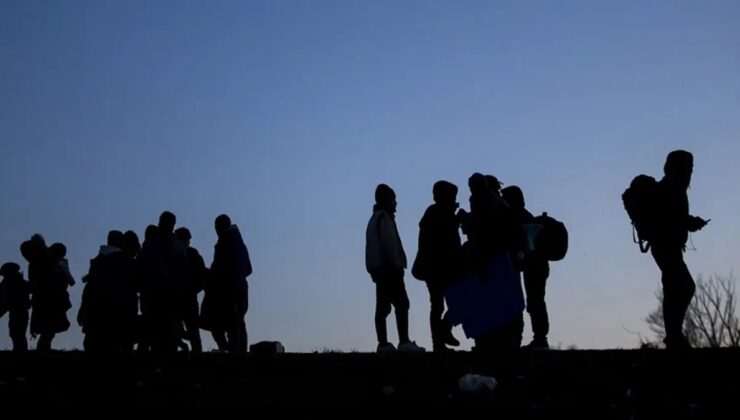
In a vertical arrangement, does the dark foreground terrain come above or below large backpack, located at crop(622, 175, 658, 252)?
below

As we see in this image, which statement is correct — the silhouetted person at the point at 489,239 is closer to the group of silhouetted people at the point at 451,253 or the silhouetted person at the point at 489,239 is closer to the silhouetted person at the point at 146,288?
the group of silhouetted people at the point at 451,253

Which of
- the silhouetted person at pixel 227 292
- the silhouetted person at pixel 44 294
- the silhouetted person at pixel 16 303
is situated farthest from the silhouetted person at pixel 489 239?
the silhouetted person at pixel 16 303

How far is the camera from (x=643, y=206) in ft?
40.7

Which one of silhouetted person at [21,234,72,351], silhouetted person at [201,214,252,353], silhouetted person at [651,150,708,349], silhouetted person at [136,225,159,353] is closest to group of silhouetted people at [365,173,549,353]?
silhouetted person at [651,150,708,349]

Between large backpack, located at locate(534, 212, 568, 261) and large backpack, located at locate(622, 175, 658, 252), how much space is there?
0.92m

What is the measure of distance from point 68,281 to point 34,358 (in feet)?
15.9

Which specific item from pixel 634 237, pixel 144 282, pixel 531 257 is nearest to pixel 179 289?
pixel 144 282

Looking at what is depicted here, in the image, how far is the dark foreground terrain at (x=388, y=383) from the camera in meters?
9.30

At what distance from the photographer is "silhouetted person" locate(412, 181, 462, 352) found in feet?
43.3

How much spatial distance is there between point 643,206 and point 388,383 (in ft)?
12.4

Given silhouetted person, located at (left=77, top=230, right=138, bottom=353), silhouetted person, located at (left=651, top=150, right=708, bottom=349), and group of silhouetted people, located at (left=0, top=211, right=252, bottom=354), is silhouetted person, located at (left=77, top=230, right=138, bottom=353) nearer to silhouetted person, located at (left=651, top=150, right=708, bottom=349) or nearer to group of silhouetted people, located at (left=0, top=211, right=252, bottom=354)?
Result: group of silhouetted people, located at (left=0, top=211, right=252, bottom=354)

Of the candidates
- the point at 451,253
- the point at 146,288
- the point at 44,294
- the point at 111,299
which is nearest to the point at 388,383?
the point at 451,253

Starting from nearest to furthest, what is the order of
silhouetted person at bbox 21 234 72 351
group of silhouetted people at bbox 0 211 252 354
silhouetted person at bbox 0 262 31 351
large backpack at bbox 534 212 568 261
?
1. large backpack at bbox 534 212 568 261
2. group of silhouetted people at bbox 0 211 252 354
3. silhouetted person at bbox 21 234 72 351
4. silhouetted person at bbox 0 262 31 351

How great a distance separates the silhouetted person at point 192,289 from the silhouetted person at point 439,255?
126 inches
